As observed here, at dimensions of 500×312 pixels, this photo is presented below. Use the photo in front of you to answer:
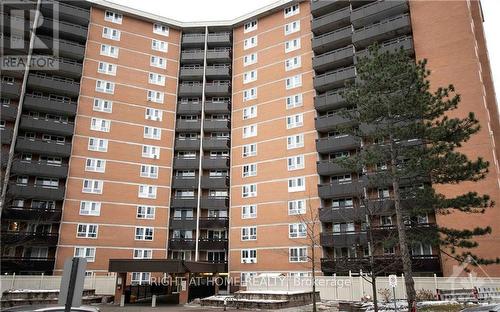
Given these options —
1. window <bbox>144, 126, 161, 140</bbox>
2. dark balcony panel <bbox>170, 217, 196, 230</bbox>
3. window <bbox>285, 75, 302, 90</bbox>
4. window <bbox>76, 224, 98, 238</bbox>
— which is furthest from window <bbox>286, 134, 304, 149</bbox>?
window <bbox>76, 224, 98, 238</bbox>

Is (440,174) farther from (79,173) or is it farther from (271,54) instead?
(79,173)

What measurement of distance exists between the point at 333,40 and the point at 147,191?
28.5 metres

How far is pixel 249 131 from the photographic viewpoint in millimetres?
49375

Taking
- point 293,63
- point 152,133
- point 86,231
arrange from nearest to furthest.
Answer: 1. point 86,231
2. point 293,63
3. point 152,133

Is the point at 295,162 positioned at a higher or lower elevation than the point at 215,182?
higher

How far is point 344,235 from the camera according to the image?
37.9m

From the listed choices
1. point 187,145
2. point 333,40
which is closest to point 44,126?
point 187,145

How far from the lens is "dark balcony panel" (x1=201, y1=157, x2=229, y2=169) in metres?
49.9

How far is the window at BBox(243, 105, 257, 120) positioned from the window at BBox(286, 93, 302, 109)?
4.80 metres

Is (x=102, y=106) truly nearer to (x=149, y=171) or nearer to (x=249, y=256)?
(x=149, y=171)

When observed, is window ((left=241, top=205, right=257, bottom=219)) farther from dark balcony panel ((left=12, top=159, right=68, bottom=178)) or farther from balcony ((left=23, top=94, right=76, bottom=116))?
balcony ((left=23, top=94, right=76, bottom=116))

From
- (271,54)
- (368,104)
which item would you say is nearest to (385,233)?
(368,104)

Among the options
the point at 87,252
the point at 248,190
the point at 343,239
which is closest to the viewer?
the point at 343,239

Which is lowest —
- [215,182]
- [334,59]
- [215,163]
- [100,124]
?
[215,182]
